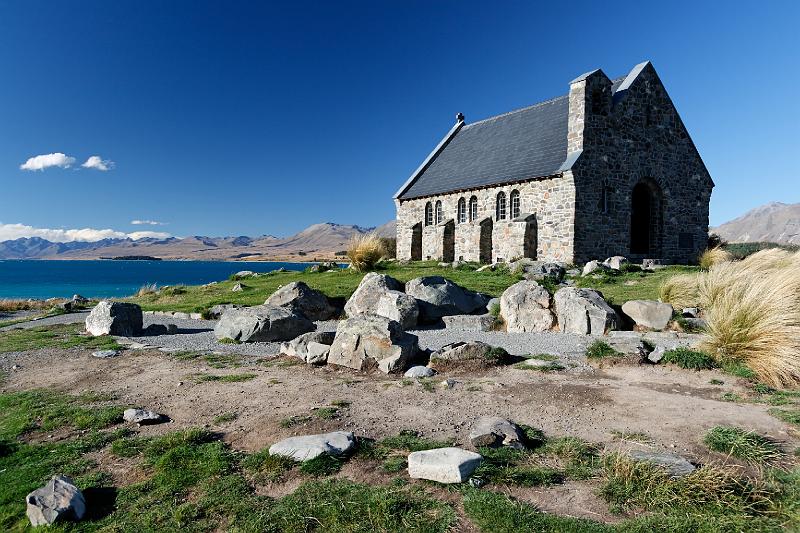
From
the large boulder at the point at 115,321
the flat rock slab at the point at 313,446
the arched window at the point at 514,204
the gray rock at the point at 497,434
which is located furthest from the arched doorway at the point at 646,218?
the flat rock slab at the point at 313,446

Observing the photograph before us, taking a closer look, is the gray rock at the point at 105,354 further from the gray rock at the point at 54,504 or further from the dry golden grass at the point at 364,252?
the dry golden grass at the point at 364,252

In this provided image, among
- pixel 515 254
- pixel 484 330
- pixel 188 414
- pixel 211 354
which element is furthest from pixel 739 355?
pixel 515 254

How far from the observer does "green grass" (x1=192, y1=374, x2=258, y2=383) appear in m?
8.42

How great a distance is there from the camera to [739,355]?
8.30 m

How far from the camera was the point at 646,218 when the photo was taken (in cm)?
2648

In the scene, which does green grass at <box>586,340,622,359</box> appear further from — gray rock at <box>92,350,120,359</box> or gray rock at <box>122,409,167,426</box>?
gray rock at <box>92,350,120,359</box>

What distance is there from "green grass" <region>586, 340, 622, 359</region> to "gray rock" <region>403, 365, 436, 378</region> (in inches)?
129

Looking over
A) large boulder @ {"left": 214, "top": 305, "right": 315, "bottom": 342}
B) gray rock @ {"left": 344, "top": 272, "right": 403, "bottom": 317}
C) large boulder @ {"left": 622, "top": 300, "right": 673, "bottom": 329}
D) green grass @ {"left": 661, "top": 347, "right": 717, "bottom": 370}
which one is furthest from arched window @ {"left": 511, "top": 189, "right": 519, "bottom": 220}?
green grass @ {"left": 661, "top": 347, "right": 717, "bottom": 370}

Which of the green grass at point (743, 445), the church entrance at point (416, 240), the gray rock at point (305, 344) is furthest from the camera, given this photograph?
the church entrance at point (416, 240)

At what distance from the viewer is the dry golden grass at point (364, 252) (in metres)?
22.6

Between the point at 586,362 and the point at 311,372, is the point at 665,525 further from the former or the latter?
the point at 311,372

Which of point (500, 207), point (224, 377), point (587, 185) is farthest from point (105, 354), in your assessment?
point (500, 207)

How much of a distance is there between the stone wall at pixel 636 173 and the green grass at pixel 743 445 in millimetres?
18373

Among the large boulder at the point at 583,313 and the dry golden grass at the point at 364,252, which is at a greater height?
the dry golden grass at the point at 364,252
